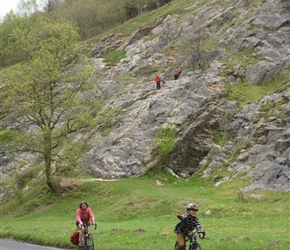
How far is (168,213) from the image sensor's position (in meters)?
25.3

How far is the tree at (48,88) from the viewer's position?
112ft

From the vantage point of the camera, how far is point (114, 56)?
231 ft

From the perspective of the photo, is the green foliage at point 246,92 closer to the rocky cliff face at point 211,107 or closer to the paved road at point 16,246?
the rocky cliff face at point 211,107

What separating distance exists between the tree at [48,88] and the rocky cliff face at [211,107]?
212 inches

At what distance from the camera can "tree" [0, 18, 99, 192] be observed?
34250mm

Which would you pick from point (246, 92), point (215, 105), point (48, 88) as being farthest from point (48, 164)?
point (246, 92)

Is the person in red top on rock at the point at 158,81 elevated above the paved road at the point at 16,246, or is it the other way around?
the person in red top on rock at the point at 158,81

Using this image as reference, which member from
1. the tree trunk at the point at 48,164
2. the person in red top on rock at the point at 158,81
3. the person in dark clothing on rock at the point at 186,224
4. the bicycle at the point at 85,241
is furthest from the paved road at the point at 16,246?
the person in red top on rock at the point at 158,81

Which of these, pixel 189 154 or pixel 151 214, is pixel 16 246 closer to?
pixel 151 214

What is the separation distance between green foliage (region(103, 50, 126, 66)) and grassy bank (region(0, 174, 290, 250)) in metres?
34.1

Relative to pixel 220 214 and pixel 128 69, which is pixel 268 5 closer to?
pixel 128 69

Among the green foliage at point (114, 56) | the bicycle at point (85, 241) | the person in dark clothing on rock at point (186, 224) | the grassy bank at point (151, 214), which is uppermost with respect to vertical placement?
the green foliage at point (114, 56)

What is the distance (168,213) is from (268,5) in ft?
117

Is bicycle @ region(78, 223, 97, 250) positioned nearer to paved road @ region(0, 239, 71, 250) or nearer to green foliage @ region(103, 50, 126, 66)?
paved road @ region(0, 239, 71, 250)
